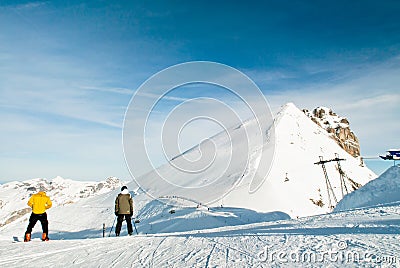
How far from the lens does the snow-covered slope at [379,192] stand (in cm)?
1761

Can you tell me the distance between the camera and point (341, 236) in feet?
19.7

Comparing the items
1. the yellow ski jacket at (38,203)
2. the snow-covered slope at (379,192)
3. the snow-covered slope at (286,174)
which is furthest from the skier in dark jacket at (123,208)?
the snow-covered slope at (286,174)

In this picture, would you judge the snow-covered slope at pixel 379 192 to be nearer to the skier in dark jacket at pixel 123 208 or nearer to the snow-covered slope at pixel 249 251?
the snow-covered slope at pixel 249 251

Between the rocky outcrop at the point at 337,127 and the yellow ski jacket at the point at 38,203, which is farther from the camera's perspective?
the rocky outcrop at the point at 337,127

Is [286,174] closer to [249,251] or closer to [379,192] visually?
[379,192]

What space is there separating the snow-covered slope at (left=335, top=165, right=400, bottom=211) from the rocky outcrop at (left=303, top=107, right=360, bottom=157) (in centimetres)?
4535

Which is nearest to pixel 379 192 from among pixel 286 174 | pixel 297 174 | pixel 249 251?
pixel 249 251

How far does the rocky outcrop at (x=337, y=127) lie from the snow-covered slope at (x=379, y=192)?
45.3 metres

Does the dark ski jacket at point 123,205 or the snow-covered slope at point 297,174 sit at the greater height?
the snow-covered slope at point 297,174

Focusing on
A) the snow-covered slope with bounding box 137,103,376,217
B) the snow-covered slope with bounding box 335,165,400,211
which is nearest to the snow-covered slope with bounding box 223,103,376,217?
the snow-covered slope with bounding box 137,103,376,217

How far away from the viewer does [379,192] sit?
18.6m

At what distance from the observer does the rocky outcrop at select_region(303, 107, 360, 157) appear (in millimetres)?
64625

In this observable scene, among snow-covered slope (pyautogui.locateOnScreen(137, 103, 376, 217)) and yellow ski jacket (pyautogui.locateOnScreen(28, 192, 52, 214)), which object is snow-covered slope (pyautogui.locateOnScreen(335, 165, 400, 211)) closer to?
snow-covered slope (pyautogui.locateOnScreen(137, 103, 376, 217))

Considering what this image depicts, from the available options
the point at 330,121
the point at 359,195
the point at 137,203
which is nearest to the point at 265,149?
the point at 137,203
